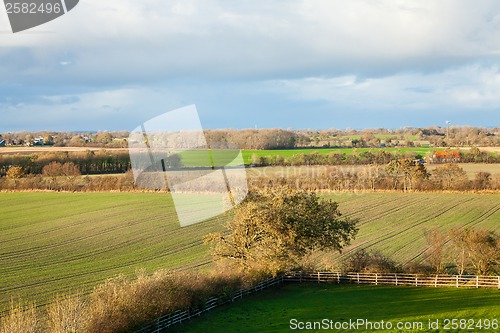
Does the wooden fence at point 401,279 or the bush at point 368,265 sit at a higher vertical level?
the bush at point 368,265

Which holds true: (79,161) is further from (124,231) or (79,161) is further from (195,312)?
(195,312)

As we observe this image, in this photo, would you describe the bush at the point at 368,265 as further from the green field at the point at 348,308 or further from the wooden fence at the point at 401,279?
the green field at the point at 348,308

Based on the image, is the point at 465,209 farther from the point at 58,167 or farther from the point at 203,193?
the point at 58,167

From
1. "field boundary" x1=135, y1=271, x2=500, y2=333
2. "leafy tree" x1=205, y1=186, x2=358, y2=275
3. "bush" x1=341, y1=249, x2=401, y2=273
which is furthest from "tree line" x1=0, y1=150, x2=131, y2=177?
"bush" x1=341, y1=249, x2=401, y2=273

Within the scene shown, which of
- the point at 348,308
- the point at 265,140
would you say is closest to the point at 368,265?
the point at 348,308

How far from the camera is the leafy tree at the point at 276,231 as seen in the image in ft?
101

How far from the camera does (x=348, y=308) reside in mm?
25469

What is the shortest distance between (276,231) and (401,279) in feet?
27.1

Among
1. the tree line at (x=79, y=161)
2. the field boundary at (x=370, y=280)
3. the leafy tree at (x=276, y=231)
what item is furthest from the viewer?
the tree line at (x=79, y=161)

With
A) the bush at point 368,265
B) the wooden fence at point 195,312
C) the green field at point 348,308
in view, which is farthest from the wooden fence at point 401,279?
the wooden fence at point 195,312

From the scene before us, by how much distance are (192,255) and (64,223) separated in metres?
22.1

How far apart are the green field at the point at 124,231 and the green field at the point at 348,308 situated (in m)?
6.62

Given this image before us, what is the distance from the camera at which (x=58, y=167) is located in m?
89.6

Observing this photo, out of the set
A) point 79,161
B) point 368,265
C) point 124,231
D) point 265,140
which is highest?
point 265,140
